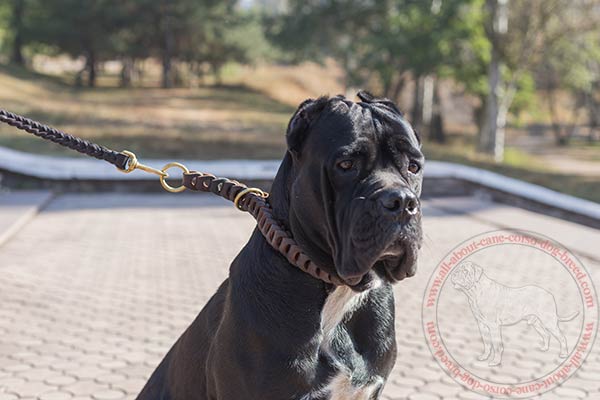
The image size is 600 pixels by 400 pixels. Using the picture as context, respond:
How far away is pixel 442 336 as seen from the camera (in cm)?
513

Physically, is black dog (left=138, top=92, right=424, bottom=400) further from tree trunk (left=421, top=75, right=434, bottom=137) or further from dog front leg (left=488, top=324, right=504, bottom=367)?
tree trunk (left=421, top=75, right=434, bottom=137)

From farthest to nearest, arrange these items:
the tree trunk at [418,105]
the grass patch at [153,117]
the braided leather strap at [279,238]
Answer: the tree trunk at [418,105]
the grass patch at [153,117]
the braided leather strap at [279,238]

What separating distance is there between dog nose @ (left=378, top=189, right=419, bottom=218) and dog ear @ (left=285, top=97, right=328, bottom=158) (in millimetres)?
358

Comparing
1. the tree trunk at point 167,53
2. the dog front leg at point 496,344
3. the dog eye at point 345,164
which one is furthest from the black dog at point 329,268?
the tree trunk at point 167,53

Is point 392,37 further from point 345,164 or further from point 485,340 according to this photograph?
point 345,164

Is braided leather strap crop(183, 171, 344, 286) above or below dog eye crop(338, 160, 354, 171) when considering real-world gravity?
below

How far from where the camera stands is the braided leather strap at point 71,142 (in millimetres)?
2910

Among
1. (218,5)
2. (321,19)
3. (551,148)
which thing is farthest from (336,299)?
(551,148)

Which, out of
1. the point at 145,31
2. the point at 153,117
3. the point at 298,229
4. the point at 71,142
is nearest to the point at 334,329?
the point at 298,229

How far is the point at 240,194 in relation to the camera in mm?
2539

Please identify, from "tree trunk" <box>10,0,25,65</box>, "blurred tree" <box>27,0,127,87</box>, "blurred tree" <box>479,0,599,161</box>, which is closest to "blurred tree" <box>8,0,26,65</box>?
"tree trunk" <box>10,0,25,65</box>

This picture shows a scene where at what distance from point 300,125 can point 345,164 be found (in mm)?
203

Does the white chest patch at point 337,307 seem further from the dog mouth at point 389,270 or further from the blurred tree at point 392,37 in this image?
the blurred tree at point 392,37

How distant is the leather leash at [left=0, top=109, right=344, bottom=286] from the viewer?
2.14 m
